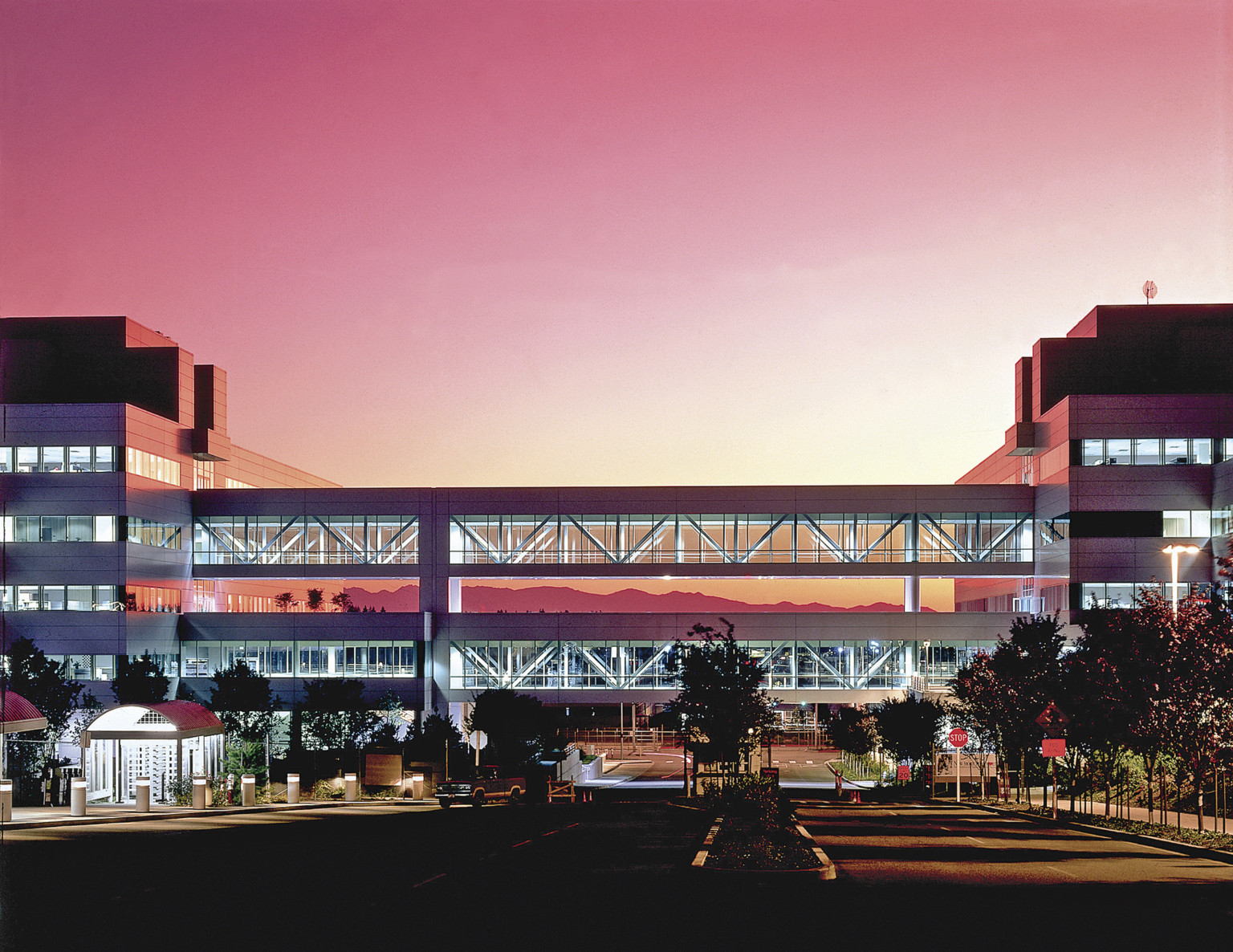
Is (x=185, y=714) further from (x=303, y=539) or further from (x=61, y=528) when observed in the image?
(x=303, y=539)

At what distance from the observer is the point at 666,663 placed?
81.9 m

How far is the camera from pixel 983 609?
10444 centimetres

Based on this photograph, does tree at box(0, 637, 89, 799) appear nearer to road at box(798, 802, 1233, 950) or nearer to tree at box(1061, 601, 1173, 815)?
road at box(798, 802, 1233, 950)

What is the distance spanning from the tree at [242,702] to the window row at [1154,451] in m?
45.5

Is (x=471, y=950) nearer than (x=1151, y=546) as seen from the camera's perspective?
Yes

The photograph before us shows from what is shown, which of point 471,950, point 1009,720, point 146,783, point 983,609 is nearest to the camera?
point 471,950

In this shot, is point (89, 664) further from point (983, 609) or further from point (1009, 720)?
point (983, 609)

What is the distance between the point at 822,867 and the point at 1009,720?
104 ft

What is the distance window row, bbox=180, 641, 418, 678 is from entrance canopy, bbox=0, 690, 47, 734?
129 ft

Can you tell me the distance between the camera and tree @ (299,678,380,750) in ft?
226

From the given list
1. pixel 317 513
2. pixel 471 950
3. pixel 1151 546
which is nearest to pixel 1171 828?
pixel 471 950

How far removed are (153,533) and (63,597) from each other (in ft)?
20.3

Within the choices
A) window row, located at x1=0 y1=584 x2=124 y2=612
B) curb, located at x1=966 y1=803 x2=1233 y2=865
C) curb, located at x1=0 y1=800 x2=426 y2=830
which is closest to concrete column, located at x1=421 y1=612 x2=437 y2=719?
window row, located at x1=0 y1=584 x2=124 y2=612

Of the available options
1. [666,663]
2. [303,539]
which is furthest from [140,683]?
[666,663]
